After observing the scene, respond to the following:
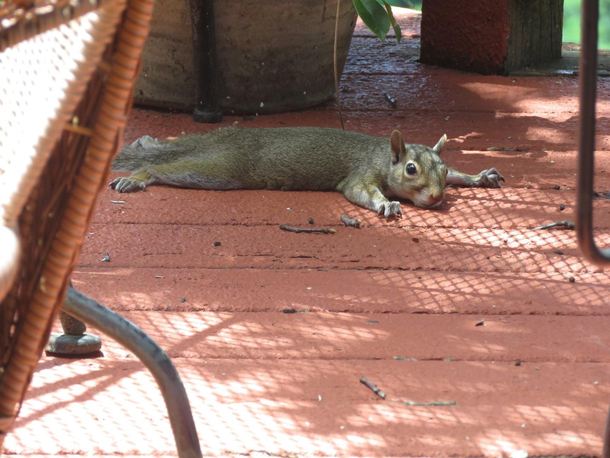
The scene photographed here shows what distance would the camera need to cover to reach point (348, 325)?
244cm

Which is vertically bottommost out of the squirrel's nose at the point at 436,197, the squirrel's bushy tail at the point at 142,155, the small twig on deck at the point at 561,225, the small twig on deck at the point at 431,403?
the small twig on deck at the point at 431,403

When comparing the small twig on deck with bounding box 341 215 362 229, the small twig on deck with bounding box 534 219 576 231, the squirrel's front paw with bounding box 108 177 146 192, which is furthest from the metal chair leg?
the small twig on deck with bounding box 534 219 576 231

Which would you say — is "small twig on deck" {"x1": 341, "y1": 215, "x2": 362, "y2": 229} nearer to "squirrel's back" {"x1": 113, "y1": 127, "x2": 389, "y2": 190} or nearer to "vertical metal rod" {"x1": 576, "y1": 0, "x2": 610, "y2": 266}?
"squirrel's back" {"x1": 113, "y1": 127, "x2": 389, "y2": 190}

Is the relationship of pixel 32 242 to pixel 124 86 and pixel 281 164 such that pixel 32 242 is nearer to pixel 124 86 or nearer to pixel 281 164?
pixel 124 86

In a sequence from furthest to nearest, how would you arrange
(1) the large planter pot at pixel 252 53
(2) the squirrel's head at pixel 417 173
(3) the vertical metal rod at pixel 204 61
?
(1) the large planter pot at pixel 252 53 → (3) the vertical metal rod at pixel 204 61 → (2) the squirrel's head at pixel 417 173

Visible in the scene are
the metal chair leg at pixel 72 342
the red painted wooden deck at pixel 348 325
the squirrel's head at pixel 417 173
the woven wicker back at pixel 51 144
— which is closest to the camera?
the woven wicker back at pixel 51 144

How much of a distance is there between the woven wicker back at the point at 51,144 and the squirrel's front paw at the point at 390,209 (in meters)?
2.56

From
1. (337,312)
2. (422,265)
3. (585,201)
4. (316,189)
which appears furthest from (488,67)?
(585,201)

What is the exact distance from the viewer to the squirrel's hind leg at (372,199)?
355cm

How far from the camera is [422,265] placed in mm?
2963

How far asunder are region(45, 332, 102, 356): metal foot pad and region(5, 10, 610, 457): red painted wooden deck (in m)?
0.03

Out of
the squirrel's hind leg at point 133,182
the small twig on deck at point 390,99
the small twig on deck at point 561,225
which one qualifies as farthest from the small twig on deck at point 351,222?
the small twig on deck at point 390,99

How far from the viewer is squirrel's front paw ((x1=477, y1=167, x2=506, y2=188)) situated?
12.5 ft

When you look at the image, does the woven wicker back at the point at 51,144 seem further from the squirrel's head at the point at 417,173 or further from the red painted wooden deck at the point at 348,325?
the squirrel's head at the point at 417,173
